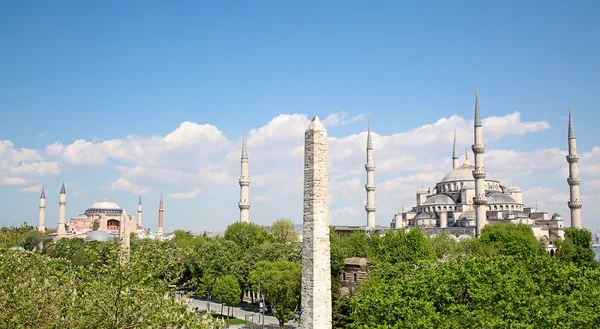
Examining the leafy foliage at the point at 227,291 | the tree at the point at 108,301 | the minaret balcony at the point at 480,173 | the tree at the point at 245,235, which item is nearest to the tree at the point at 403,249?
the leafy foliage at the point at 227,291

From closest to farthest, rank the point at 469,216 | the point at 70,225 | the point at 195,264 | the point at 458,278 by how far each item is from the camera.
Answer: the point at 458,278 → the point at 195,264 → the point at 469,216 → the point at 70,225

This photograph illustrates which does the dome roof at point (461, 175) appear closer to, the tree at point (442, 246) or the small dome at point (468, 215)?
the small dome at point (468, 215)

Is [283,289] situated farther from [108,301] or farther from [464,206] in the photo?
[464,206]

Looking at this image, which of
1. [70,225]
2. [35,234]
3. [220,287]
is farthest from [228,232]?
[70,225]

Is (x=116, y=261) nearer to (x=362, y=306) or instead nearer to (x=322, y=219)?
(x=322, y=219)

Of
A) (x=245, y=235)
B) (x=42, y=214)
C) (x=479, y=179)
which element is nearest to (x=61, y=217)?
(x=42, y=214)

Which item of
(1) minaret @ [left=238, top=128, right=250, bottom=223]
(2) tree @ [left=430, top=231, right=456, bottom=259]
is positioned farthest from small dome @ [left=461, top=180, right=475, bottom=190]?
(1) minaret @ [left=238, top=128, right=250, bottom=223]
